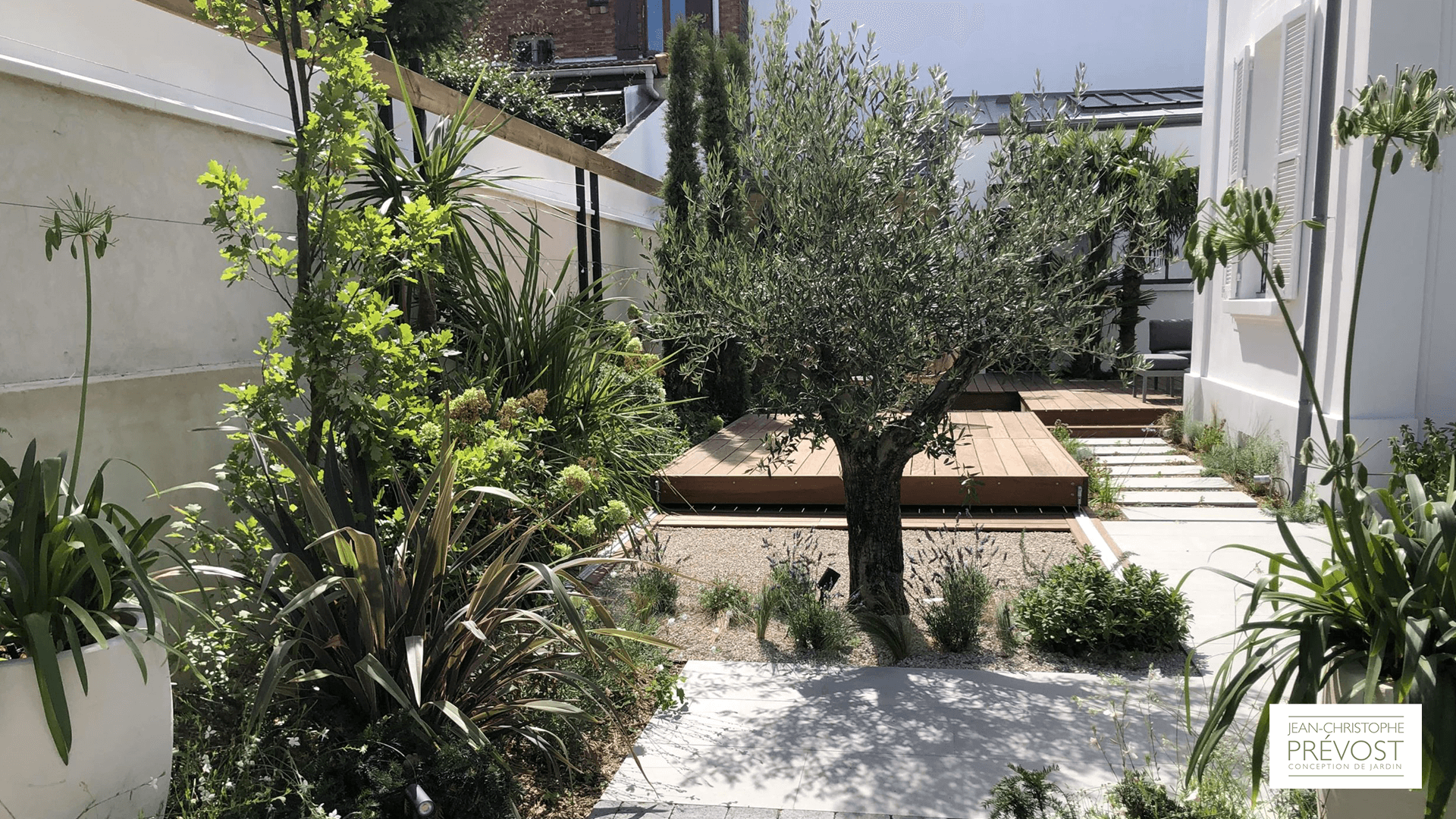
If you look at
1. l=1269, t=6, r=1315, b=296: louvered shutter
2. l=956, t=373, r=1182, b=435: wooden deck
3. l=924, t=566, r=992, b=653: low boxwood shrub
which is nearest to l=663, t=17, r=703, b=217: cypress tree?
l=956, t=373, r=1182, b=435: wooden deck

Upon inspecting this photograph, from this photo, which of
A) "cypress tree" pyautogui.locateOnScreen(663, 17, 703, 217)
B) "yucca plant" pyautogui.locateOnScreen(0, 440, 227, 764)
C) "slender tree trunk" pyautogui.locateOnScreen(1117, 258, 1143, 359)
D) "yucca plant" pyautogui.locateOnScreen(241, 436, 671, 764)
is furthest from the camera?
"slender tree trunk" pyautogui.locateOnScreen(1117, 258, 1143, 359)

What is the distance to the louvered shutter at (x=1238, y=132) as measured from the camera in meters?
8.20

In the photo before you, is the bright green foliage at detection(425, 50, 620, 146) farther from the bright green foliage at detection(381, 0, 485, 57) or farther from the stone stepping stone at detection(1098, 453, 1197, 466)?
the stone stepping stone at detection(1098, 453, 1197, 466)

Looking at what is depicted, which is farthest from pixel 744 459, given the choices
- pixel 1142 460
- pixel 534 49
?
pixel 534 49

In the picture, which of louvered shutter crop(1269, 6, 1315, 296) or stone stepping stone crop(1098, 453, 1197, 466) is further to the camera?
stone stepping stone crop(1098, 453, 1197, 466)

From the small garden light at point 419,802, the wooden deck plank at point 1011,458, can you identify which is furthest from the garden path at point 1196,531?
the small garden light at point 419,802

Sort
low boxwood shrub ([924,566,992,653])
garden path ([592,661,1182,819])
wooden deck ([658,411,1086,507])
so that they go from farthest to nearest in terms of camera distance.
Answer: wooden deck ([658,411,1086,507]), low boxwood shrub ([924,566,992,653]), garden path ([592,661,1182,819])

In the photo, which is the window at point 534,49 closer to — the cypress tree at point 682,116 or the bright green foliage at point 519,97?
the bright green foliage at point 519,97

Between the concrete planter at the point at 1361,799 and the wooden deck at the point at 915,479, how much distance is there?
394 cm

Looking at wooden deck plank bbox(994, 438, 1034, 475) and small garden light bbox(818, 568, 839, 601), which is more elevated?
wooden deck plank bbox(994, 438, 1034, 475)

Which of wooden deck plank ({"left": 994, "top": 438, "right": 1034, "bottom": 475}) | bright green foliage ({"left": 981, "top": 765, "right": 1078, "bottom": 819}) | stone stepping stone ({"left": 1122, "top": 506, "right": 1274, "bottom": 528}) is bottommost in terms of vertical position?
stone stepping stone ({"left": 1122, "top": 506, "right": 1274, "bottom": 528})

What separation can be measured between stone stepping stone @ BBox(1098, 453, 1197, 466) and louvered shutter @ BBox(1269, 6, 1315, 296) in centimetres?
177

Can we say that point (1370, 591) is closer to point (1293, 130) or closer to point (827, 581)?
point (827, 581)

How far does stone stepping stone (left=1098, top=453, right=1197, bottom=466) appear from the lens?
8.34 metres
